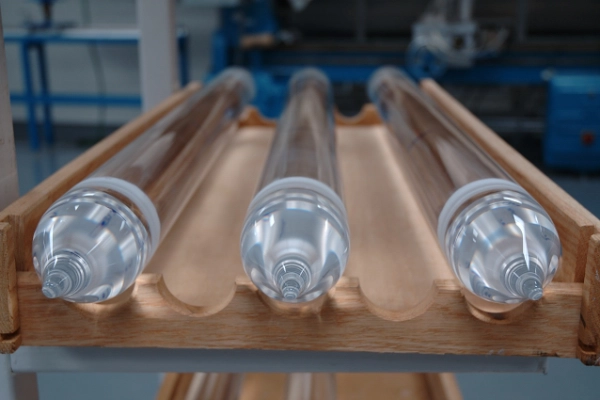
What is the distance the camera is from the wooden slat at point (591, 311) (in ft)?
1.61

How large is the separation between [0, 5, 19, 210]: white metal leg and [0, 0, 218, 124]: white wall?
427 centimetres

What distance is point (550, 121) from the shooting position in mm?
3340

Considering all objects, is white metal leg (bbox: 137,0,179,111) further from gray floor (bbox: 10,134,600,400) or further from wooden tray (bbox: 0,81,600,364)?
gray floor (bbox: 10,134,600,400)

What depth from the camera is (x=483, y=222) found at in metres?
0.49

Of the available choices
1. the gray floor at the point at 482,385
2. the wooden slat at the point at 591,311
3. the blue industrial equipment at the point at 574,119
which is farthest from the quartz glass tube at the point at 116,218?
the blue industrial equipment at the point at 574,119

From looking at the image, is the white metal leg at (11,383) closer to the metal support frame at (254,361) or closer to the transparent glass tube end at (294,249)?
the metal support frame at (254,361)

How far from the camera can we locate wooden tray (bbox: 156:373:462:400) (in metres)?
1.06

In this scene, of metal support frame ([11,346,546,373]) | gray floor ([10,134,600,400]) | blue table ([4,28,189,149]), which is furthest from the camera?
blue table ([4,28,189,149])

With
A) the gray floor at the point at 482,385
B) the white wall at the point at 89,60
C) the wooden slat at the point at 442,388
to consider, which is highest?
the white wall at the point at 89,60

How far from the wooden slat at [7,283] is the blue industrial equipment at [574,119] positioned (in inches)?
129

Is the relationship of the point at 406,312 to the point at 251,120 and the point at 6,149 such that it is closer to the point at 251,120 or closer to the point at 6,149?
the point at 6,149

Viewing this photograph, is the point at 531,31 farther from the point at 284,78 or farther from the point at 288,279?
the point at 288,279

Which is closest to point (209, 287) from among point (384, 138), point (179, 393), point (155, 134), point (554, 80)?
point (155, 134)

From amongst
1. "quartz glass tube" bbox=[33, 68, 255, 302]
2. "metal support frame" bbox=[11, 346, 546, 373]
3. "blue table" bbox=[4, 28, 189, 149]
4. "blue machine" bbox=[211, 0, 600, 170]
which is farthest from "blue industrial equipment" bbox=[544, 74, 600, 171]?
"metal support frame" bbox=[11, 346, 546, 373]
